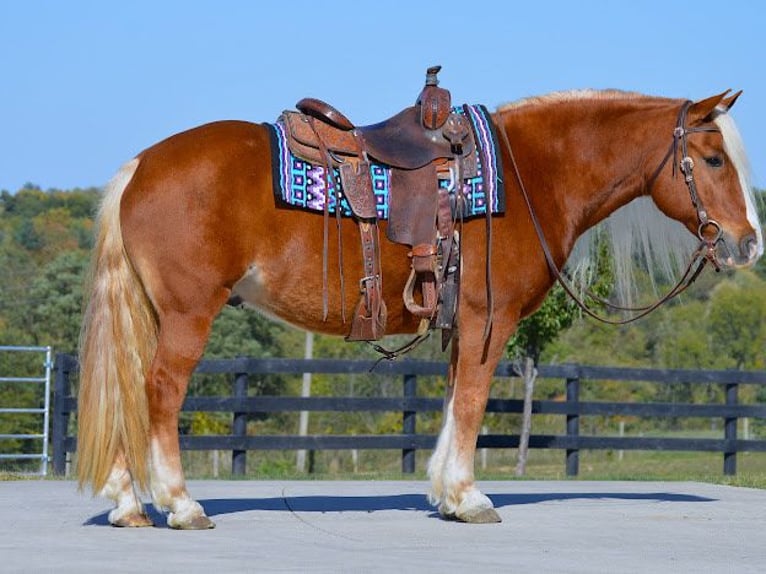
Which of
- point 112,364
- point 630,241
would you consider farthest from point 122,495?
point 630,241

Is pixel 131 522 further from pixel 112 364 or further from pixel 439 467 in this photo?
pixel 439 467

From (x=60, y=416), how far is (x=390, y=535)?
22.3ft

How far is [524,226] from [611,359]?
3705 cm

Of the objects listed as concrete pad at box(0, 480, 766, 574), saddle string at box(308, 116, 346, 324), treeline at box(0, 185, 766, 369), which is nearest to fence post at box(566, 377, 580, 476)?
concrete pad at box(0, 480, 766, 574)

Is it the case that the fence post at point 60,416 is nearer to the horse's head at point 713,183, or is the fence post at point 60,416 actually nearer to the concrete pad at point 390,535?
the concrete pad at point 390,535

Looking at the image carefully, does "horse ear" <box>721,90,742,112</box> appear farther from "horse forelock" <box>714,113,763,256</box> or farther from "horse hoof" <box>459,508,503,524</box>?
"horse hoof" <box>459,508,503,524</box>

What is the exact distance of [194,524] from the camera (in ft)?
19.3

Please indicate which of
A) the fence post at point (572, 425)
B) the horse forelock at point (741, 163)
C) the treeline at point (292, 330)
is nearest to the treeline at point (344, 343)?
the treeline at point (292, 330)

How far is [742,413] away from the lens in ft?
44.9

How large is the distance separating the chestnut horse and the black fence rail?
549 cm

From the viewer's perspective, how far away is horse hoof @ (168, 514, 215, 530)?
5875 mm

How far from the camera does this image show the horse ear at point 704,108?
668 centimetres

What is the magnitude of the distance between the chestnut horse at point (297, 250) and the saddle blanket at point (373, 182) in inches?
2.4

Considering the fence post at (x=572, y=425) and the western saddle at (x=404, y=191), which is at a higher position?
the western saddle at (x=404, y=191)
